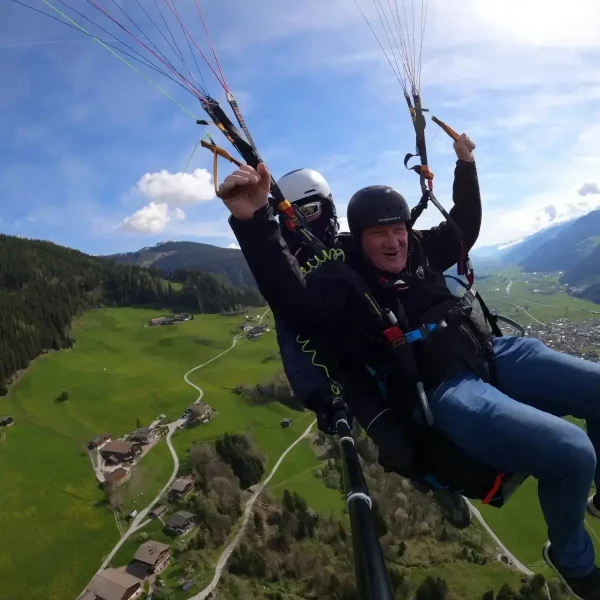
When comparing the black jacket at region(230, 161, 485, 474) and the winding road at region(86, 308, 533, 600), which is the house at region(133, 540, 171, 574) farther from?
the black jacket at region(230, 161, 485, 474)

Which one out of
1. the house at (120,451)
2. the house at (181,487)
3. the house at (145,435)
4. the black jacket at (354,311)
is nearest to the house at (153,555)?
the house at (181,487)

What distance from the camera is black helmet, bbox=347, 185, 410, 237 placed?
4133 millimetres

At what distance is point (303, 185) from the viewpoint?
19.6ft

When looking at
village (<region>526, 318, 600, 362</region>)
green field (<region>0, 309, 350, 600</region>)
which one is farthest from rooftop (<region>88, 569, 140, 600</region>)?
village (<region>526, 318, 600, 362</region>)

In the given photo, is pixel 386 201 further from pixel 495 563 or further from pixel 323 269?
pixel 495 563

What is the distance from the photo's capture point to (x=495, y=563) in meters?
35.2

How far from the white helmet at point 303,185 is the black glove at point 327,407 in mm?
2771

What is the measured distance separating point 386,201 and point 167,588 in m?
38.3

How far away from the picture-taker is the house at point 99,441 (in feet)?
180

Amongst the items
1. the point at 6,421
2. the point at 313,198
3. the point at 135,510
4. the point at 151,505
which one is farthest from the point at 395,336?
the point at 6,421

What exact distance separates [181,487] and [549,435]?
46110 millimetres

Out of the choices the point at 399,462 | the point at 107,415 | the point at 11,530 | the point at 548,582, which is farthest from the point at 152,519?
the point at 399,462

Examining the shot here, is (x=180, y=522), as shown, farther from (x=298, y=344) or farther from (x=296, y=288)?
(x=296, y=288)

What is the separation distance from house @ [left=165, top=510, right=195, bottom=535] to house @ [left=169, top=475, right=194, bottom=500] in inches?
99.3
